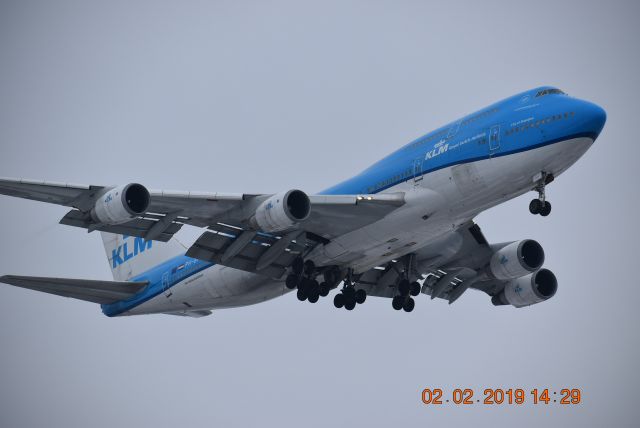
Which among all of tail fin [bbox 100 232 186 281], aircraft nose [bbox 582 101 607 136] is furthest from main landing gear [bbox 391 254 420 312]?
aircraft nose [bbox 582 101 607 136]

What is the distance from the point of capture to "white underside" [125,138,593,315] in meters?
30.1

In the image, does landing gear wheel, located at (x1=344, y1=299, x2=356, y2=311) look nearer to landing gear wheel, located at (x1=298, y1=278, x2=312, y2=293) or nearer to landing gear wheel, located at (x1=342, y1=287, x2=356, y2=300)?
landing gear wheel, located at (x1=342, y1=287, x2=356, y2=300)

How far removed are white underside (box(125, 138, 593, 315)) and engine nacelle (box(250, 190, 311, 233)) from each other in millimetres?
2933

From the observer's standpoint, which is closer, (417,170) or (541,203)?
(541,203)

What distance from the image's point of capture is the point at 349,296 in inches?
1462

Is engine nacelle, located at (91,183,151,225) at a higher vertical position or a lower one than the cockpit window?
lower

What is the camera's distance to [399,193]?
3244cm

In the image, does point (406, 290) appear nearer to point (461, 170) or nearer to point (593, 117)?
point (461, 170)

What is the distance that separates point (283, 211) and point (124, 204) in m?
5.08

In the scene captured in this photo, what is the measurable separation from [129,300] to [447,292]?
13.7 m

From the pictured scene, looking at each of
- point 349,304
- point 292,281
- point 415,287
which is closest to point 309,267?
point 292,281

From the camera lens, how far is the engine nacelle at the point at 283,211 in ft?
102

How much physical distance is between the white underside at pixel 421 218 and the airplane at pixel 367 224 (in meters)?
0.04

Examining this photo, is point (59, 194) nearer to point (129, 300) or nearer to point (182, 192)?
point (182, 192)
